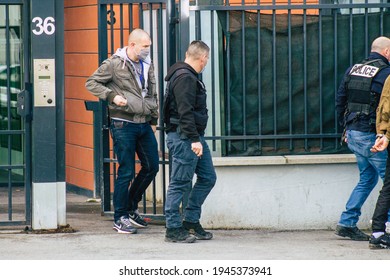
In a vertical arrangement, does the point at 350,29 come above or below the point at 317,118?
above

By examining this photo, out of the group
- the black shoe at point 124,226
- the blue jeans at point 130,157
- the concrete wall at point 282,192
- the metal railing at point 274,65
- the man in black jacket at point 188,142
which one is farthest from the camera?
the metal railing at point 274,65

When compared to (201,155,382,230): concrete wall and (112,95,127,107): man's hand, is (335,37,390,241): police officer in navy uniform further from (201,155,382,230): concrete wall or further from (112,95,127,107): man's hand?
(112,95,127,107): man's hand

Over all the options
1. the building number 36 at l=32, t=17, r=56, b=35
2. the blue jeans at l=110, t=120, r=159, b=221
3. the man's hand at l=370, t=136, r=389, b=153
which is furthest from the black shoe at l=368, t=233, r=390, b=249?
the building number 36 at l=32, t=17, r=56, b=35

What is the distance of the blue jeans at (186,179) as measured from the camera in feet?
30.1

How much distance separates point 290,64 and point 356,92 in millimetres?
993

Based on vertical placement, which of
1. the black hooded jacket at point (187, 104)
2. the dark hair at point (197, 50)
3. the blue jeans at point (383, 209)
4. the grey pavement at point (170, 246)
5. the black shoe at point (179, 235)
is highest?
the dark hair at point (197, 50)

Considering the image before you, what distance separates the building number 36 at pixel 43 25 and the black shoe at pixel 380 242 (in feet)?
11.3

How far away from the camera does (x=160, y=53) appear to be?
10203 mm

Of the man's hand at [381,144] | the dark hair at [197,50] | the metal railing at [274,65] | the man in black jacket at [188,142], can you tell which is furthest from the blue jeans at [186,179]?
the man's hand at [381,144]

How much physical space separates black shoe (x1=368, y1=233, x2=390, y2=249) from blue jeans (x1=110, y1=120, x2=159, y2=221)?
2.13m

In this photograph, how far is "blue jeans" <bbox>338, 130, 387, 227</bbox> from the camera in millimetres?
9383

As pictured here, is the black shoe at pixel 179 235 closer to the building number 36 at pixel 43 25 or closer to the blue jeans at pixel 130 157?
the blue jeans at pixel 130 157
